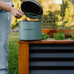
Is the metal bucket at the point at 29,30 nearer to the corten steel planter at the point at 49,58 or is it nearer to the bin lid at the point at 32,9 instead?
the corten steel planter at the point at 49,58

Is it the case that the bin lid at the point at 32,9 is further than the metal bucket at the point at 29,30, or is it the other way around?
the bin lid at the point at 32,9

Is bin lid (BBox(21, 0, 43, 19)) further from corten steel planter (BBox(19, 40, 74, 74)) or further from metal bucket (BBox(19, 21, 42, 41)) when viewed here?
corten steel planter (BBox(19, 40, 74, 74))

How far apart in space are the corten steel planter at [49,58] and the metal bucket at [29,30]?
0.21 ft

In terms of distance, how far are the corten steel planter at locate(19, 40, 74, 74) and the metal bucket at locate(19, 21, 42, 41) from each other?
0.21 feet

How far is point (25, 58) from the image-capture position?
219 cm

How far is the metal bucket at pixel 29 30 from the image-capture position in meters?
2.19

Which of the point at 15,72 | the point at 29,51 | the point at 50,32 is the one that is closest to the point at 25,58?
the point at 29,51

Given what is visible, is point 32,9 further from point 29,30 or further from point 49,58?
point 49,58

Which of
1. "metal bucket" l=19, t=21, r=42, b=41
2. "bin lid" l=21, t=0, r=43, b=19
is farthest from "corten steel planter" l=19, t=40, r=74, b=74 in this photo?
"bin lid" l=21, t=0, r=43, b=19

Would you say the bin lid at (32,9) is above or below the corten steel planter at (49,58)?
above

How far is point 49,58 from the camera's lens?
7.29ft

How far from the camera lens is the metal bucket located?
2.19 meters

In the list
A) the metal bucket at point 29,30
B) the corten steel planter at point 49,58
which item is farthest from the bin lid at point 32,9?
the corten steel planter at point 49,58

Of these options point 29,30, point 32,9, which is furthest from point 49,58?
point 32,9
